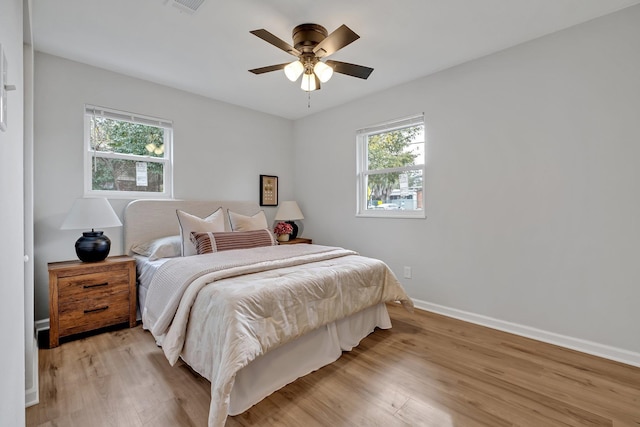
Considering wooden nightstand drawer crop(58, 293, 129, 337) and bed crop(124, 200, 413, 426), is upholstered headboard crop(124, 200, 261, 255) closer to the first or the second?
bed crop(124, 200, 413, 426)

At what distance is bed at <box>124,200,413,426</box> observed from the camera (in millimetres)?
1658

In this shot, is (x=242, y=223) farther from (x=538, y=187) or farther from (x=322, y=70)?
(x=538, y=187)

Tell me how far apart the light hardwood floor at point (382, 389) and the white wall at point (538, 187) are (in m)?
0.46

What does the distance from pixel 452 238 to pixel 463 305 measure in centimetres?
69

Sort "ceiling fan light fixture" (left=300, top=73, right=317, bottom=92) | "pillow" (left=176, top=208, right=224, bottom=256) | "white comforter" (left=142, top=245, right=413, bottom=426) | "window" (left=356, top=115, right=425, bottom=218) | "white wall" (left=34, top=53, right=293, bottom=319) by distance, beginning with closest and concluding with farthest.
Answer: "white comforter" (left=142, top=245, right=413, bottom=426), "ceiling fan light fixture" (left=300, top=73, right=317, bottom=92), "white wall" (left=34, top=53, right=293, bottom=319), "pillow" (left=176, top=208, right=224, bottom=256), "window" (left=356, top=115, right=425, bottom=218)

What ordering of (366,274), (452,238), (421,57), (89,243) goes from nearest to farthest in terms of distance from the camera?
(366,274) → (89,243) → (421,57) → (452,238)

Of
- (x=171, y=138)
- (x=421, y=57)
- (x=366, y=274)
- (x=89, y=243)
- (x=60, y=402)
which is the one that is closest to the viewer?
(x=60, y=402)

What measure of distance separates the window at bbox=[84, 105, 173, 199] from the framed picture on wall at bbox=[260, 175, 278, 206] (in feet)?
4.22

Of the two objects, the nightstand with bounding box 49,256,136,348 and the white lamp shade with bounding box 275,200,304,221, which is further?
the white lamp shade with bounding box 275,200,304,221

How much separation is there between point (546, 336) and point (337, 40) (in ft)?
9.66

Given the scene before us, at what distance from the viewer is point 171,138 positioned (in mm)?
3631

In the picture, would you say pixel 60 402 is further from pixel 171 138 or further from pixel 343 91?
pixel 343 91

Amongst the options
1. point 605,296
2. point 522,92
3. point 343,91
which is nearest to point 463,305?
point 605,296

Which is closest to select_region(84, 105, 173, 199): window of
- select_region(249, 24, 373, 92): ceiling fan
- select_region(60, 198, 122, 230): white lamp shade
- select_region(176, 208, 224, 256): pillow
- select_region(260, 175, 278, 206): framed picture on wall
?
select_region(60, 198, 122, 230): white lamp shade
